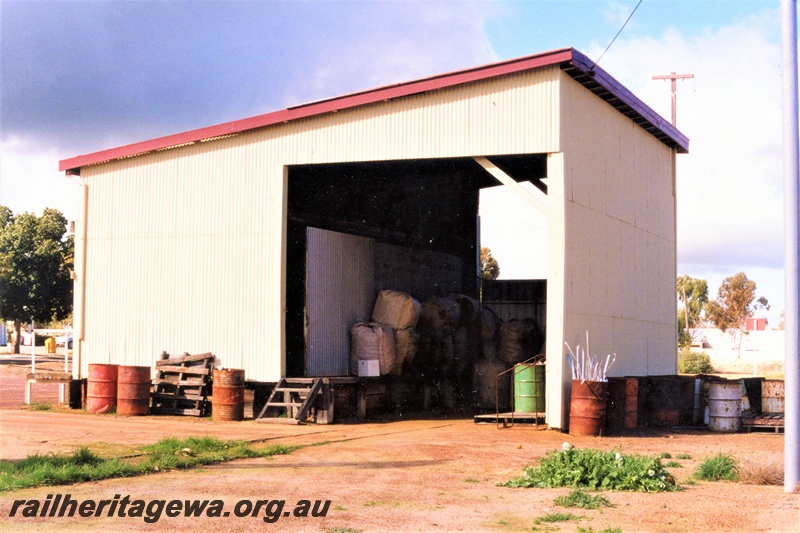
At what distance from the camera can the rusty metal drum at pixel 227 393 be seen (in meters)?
17.9

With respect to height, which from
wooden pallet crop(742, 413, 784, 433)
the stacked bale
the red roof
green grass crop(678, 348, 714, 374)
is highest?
the red roof

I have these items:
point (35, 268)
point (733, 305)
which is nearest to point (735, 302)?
point (733, 305)

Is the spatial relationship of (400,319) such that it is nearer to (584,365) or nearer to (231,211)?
(231,211)

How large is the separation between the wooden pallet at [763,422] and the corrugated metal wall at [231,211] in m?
6.88

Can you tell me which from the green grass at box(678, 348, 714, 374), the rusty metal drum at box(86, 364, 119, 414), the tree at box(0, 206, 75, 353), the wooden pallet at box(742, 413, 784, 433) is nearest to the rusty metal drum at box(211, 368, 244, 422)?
the rusty metal drum at box(86, 364, 119, 414)

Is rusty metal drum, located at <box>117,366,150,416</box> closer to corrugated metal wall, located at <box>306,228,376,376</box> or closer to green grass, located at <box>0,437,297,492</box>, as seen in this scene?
corrugated metal wall, located at <box>306,228,376,376</box>

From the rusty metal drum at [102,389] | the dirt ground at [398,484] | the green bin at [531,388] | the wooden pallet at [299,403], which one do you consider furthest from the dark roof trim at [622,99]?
the rusty metal drum at [102,389]

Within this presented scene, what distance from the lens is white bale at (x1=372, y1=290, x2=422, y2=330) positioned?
21.6 metres

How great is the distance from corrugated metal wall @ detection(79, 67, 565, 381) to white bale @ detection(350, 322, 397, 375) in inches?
105

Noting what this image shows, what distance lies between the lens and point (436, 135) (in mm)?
17844

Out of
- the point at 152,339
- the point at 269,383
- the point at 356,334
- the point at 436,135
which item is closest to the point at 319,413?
the point at 269,383

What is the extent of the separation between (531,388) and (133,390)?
26.8 feet

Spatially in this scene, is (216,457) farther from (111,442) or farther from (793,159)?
(793,159)

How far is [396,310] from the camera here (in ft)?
71.2
